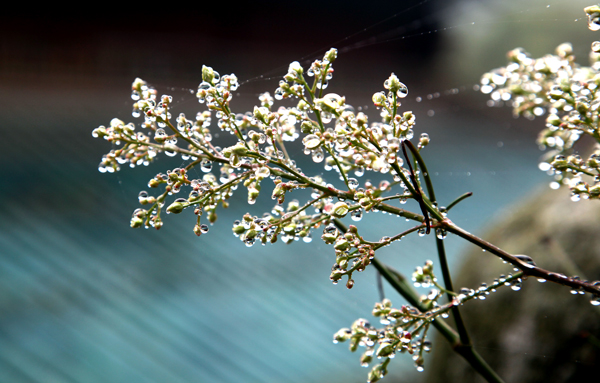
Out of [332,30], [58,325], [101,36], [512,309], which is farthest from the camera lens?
[332,30]

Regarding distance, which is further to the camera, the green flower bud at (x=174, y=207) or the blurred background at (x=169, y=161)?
the blurred background at (x=169, y=161)

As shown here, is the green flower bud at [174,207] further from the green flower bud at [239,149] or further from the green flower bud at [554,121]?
the green flower bud at [554,121]

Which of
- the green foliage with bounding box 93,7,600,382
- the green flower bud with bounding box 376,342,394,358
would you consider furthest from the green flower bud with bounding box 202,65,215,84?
the green flower bud with bounding box 376,342,394,358

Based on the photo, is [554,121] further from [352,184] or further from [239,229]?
[239,229]

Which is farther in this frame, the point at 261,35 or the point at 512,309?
the point at 261,35

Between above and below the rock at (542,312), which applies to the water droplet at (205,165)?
below

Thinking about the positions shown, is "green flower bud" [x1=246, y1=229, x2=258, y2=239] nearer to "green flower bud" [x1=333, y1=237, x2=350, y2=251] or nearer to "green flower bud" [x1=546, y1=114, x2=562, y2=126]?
"green flower bud" [x1=333, y1=237, x2=350, y2=251]

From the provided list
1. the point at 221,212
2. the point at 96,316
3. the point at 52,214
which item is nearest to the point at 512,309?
the point at 221,212

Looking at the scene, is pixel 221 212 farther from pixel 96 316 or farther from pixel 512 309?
pixel 512 309

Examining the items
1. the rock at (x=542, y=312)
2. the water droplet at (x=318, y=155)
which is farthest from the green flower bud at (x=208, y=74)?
the rock at (x=542, y=312)

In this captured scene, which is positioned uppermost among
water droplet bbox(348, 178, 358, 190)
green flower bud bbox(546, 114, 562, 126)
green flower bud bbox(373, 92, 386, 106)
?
green flower bud bbox(546, 114, 562, 126)

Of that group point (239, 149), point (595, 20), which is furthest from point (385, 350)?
point (595, 20)
